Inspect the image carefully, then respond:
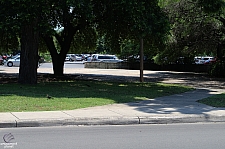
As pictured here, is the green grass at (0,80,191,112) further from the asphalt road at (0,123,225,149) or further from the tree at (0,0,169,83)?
the tree at (0,0,169,83)

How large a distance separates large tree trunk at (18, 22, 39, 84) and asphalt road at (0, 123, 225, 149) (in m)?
9.56

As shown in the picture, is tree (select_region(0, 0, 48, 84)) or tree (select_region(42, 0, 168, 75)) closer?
tree (select_region(0, 0, 48, 84))

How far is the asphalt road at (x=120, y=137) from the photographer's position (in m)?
7.55

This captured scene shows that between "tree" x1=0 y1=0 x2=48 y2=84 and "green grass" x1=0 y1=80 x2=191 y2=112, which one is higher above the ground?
"tree" x1=0 y1=0 x2=48 y2=84

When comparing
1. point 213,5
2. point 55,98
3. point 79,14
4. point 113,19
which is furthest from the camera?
point 113,19

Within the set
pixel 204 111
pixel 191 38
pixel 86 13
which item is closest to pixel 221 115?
pixel 204 111

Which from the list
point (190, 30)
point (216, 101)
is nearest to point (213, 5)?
point (216, 101)

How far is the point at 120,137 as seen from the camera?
8.42 meters

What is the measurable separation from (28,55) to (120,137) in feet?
36.8

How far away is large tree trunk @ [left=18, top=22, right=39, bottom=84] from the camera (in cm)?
1827

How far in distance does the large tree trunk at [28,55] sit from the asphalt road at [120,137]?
956 cm

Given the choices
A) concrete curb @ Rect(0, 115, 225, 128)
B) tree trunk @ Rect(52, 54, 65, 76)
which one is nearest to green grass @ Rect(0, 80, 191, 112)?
concrete curb @ Rect(0, 115, 225, 128)

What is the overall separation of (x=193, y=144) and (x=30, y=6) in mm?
10615

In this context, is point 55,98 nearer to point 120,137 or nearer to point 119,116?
point 119,116
